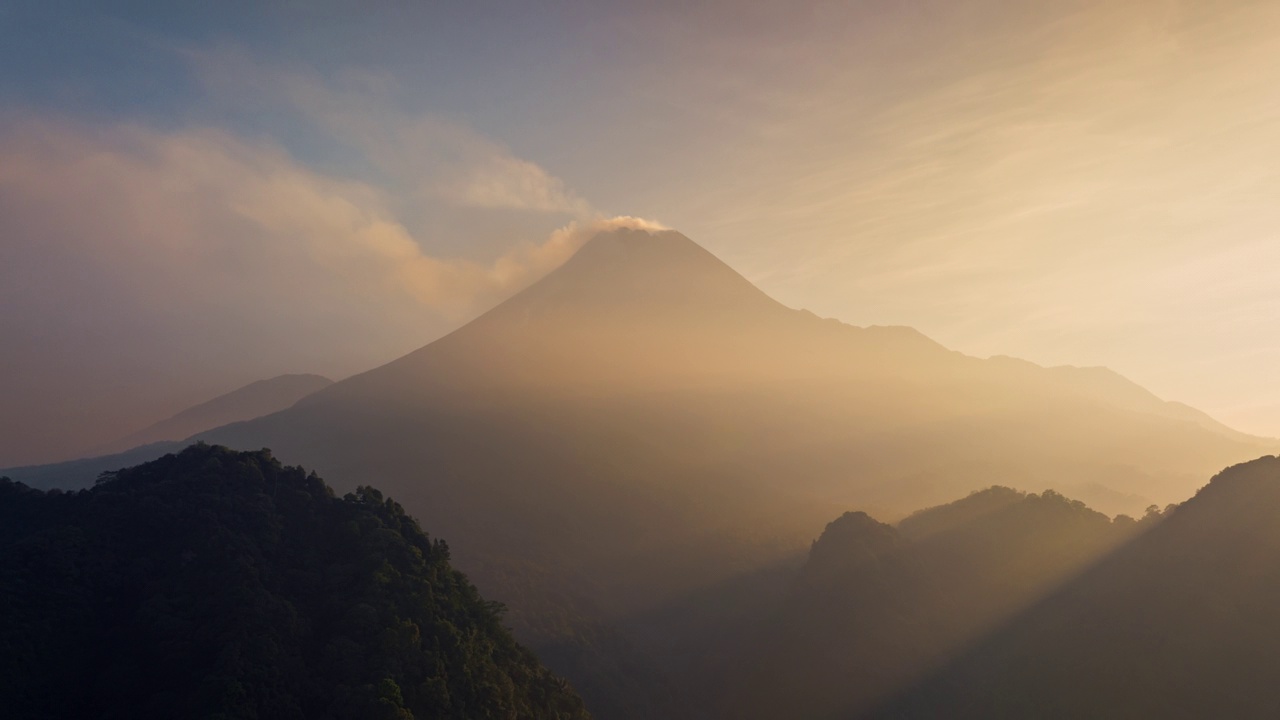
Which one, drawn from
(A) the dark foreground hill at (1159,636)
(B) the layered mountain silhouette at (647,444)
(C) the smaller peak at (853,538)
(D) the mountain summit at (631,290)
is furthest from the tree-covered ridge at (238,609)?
(D) the mountain summit at (631,290)

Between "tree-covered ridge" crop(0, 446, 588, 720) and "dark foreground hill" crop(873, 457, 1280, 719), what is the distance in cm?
3078

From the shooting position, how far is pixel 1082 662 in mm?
44719

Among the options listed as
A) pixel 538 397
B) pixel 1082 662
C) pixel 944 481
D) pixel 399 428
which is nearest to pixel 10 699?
pixel 1082 662

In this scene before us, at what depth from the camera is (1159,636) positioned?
1684 inches

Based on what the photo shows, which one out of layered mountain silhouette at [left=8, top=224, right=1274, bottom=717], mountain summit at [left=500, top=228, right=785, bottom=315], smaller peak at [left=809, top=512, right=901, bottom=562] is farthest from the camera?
mountain summit at [left=500, top=228, right=785, bottom=315]

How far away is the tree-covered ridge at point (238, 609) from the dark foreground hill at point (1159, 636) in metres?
30.8

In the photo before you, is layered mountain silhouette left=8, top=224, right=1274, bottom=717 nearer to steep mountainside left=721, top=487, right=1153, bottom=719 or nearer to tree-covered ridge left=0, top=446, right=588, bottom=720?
steep mountainside left=721, top=487, right=1153, bottom=719

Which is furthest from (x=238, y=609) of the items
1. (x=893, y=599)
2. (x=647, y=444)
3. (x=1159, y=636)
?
(x=647, y=444)

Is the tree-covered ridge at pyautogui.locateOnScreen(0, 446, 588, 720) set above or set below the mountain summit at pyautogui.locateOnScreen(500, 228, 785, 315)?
below

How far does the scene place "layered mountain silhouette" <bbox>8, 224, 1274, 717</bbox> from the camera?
8362 centimetres

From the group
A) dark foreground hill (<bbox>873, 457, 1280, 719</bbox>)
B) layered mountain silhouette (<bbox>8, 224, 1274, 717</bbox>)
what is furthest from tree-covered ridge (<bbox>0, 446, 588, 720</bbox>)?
dark foreground hill (<bbox>873, 457, 1280, 719</bbox>)

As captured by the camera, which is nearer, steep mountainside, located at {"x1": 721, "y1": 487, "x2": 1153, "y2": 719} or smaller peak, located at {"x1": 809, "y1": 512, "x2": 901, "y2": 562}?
steep mountainside, located at {"x1": 721, "y1": 487, "x2": 1153, "y2": 719}

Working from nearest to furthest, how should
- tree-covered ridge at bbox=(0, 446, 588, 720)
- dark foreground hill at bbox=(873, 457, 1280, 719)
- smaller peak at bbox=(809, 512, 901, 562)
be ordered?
tree-covered ridge at bbox=(0, 446, 588, 720), dark foreground hill at bbox=(873, 457, 1280, 719), smaller peak at bbox=(809, 512, 901, 562)

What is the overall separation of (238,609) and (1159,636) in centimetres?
5408
